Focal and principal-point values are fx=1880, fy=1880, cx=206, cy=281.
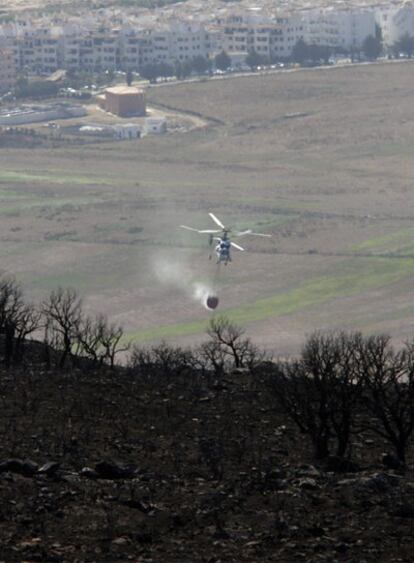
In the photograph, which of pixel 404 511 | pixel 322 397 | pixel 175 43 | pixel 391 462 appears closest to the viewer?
pixel 404 511

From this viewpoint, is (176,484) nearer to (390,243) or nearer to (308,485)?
(308,485)

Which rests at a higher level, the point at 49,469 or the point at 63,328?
the point at 49,469

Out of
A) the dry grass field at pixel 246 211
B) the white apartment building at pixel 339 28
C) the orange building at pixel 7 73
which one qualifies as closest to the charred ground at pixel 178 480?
the dry grass field at pixel 246 211

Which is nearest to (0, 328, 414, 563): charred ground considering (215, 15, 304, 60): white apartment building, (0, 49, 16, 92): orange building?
(0, 49, 16, 92): orange building

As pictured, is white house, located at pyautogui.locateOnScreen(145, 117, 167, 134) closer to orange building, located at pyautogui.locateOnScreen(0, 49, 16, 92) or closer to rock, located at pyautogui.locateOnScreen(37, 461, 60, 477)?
orange building, located at pyautogui.locateOnScreen(0, 49, 16, 92)

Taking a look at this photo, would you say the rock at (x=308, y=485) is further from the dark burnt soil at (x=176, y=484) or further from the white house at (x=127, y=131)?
the white house at (x=127, y=131)

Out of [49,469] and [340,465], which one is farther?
[340,465]

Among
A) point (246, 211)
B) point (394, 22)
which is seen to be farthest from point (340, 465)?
A: point (394, 22)

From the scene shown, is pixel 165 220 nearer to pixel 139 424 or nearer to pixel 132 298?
pixel 132 298
